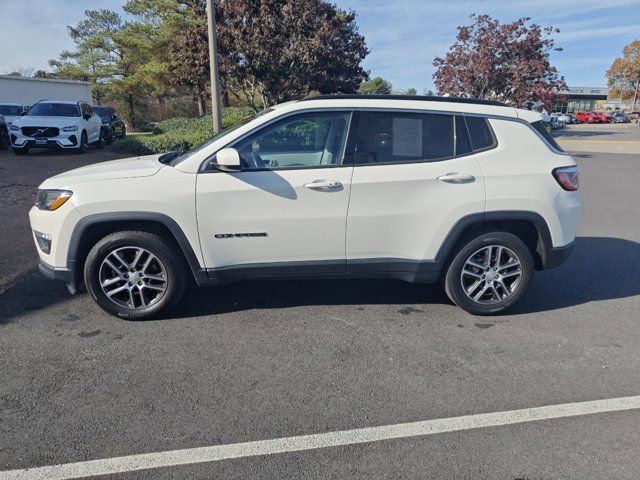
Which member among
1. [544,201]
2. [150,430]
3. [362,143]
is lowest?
[150,430]

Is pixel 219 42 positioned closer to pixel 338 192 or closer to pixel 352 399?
pixel 338 192

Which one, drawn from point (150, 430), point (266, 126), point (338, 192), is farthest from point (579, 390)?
point (266, 126)

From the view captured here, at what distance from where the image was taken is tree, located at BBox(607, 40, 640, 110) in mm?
68688

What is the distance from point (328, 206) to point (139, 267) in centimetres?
170

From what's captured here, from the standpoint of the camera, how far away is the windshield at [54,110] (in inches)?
608

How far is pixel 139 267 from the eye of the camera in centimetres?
407

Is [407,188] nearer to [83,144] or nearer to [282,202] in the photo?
[282,202]

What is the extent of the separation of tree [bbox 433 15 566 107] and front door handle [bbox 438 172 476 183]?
19.5 meters

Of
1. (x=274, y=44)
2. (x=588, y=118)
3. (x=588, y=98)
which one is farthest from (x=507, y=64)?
(x=588, y=98)

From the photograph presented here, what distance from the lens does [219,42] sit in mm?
16719

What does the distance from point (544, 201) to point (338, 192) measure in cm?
180

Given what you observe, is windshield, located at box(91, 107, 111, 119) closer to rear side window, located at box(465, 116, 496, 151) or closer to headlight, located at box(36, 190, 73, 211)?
headlight, located at box(36, 190, 73, 211)

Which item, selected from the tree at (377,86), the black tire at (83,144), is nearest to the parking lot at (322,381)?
the black tire at (83,144)

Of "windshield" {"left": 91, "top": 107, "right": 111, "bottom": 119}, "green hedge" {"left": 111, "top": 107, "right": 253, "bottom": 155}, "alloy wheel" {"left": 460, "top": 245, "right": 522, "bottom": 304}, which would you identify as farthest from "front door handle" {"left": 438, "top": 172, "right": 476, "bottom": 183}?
"windshield" {"left": 91, "top": 107, "right": 111, "bottom": 119}
